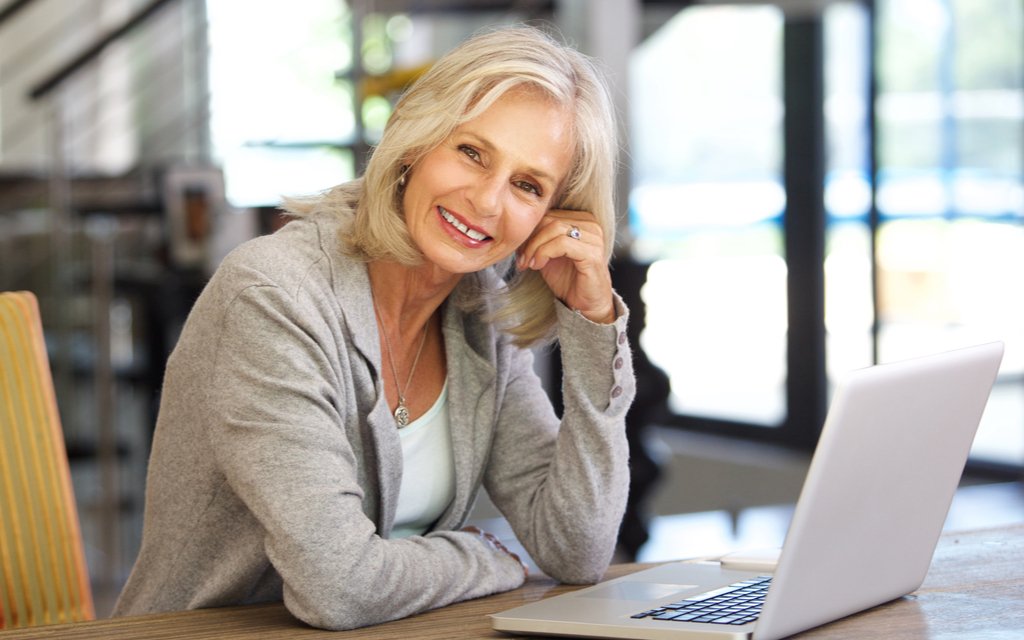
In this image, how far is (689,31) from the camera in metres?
6.16

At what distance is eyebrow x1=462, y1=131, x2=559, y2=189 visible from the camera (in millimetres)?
1410

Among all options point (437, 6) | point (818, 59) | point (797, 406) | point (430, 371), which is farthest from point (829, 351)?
point (430, 371)

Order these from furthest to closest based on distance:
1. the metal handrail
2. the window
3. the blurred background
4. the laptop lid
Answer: the window < the metal handrail < the blurred background < the laptop lid

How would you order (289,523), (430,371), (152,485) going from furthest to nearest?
(430,371)
(152,485)
(289,523)

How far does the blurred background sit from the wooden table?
7.36 ft

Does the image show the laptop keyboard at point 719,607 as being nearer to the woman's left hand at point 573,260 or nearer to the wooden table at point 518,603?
the wooden table at point 518,603

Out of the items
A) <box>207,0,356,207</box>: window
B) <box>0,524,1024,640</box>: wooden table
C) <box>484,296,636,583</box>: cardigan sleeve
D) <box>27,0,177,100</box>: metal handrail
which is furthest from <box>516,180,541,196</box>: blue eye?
<box>207,0,356,207</box>: window

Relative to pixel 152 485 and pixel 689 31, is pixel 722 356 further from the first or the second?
pixel 152 485

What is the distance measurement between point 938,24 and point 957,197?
669mm

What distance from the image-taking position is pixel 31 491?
4.94ft

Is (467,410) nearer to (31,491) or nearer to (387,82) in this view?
(31,491)

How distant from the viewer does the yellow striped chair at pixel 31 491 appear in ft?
4.88

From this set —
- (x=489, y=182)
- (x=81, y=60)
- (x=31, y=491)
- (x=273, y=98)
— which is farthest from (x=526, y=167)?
(x=273, y=98)

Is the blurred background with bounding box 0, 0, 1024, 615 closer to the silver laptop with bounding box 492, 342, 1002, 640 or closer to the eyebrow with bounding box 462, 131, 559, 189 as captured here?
the eyebrow with bounding box 462, 131, 559, 189
